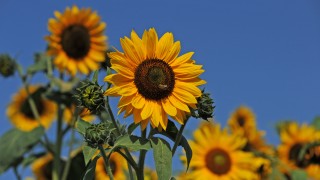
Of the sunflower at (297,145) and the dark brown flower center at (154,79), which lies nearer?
the dark brown flower center at (154,79)

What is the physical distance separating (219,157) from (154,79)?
274cm

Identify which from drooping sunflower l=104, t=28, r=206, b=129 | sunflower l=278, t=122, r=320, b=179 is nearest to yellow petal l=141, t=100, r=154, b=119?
drooping sunflower l=104, t=28, r=206, b=129

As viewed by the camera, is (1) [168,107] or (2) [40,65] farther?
(2) [40,65]

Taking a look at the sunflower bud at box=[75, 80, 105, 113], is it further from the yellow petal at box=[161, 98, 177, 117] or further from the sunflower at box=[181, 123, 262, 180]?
the sunflower at box=[181, 123, 262, 180]

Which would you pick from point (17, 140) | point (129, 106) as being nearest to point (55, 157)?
point (17, 140)

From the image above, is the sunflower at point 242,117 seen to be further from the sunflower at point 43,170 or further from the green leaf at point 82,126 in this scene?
the green leaf at point 82,126

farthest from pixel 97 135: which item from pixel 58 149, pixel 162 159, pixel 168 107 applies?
pixel 58 149

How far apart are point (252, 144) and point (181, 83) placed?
11.1 feet

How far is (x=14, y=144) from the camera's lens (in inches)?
173

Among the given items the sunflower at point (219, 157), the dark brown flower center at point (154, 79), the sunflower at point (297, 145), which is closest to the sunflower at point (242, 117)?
the sunflower at point (297, 145)

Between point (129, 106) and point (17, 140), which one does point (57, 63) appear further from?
point (129, 106)

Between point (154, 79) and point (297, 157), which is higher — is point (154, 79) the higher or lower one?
the lower one

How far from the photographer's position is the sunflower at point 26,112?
6027 millimetres

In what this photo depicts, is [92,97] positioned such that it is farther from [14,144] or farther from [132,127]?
[14,144]
